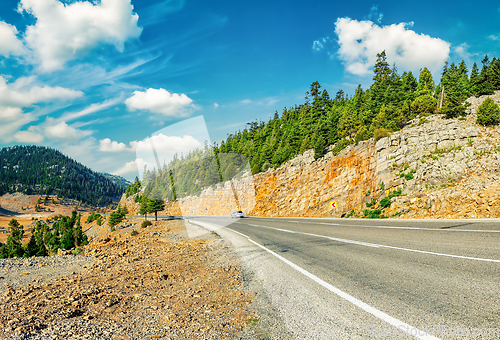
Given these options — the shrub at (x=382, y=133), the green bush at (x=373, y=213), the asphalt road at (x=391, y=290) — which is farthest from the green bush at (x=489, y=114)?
the asphalt road at (x=391, y=290)

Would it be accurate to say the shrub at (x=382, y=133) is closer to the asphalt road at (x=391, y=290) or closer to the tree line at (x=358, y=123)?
the tree line at (x=358, y=123)

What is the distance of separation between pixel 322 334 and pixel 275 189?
1744 inches

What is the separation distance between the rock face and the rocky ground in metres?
11.5

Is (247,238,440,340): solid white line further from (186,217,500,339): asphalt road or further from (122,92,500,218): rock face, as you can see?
(122,92,500,218): rock face

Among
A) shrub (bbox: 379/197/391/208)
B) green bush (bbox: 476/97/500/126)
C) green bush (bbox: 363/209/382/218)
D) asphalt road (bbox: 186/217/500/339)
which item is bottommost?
green bush (bbox: 363/209/382/218)

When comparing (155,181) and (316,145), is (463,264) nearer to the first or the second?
(155,181)

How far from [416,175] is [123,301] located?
26.0 m

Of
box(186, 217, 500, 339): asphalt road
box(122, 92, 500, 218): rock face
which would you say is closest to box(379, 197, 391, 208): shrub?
box(122, 92, 500, 218): rock face

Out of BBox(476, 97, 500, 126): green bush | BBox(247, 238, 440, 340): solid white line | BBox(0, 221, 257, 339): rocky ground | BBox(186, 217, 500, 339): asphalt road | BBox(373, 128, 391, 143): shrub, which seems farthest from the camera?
BBox(373, 128, 391, 143): shrub

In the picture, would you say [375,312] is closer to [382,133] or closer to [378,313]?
[378,313]

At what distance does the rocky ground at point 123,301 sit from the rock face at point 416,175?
37.6 ft

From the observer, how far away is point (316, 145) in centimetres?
4084

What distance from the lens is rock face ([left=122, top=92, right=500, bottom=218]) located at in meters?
17.4

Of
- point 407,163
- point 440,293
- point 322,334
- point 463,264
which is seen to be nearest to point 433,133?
point 407,163
